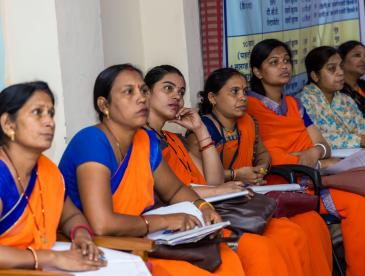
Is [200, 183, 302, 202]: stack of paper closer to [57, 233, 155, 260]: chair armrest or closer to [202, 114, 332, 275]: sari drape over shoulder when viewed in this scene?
[202, 114, 332, 275]: sari drape over shoulder

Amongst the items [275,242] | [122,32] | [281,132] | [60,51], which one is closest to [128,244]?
[275,242]

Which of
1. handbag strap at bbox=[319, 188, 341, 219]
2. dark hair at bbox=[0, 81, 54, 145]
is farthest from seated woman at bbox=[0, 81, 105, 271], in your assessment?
handbag strap at bbox=[319, 188, 341, 219]

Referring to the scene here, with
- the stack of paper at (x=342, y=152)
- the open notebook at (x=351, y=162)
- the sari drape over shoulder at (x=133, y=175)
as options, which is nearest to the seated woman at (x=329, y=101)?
the stack of paper at (x=342, y=152)

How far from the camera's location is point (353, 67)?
693 cm

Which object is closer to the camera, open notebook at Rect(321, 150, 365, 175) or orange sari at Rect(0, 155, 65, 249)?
orange sari at Rect(0, 155, 65, 249)

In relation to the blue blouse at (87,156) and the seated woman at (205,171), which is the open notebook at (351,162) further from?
the blue blouse at (87,156)

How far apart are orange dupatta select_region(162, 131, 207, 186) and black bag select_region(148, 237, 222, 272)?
927mm

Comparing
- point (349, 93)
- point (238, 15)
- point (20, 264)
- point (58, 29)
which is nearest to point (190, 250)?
point (20, 264)

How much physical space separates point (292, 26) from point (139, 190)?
10.8ft

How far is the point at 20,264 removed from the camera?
3.12m

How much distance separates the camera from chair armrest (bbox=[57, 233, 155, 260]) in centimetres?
345

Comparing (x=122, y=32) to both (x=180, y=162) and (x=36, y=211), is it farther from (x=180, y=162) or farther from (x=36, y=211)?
A: (x=36, y=211)

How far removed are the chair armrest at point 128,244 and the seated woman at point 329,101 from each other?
9.77ft

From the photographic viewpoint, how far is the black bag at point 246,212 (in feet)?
13.7
